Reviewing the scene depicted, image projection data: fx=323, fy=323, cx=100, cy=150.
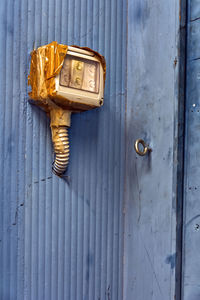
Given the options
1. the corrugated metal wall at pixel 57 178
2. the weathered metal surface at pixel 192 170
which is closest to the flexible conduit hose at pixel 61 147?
the corrugated metal wall at pixel 57 178

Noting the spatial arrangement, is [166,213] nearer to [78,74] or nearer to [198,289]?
[198,289]

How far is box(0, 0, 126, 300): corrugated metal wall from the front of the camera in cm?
104

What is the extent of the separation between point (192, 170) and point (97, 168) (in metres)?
0.35

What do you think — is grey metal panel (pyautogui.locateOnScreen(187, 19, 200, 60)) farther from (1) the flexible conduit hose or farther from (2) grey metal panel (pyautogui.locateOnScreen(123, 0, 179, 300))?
(1) the flexible conduit hose

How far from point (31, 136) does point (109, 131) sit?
0.31 metres

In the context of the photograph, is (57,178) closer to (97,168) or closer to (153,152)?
(97,168)

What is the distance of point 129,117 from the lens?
1.27 metres

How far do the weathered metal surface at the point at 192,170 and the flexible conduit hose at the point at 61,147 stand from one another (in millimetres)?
402

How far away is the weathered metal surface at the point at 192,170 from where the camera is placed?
1056 millimetres

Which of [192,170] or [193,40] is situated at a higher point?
[193,40]

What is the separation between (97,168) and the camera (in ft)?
3.97

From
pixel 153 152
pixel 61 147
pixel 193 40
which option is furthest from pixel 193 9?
pixel 61 147

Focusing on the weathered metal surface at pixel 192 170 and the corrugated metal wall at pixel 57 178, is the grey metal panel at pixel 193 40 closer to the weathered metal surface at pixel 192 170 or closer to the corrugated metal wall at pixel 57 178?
the weathered metal surface at pixel 192 170

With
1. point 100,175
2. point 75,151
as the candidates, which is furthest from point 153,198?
point 75,151
